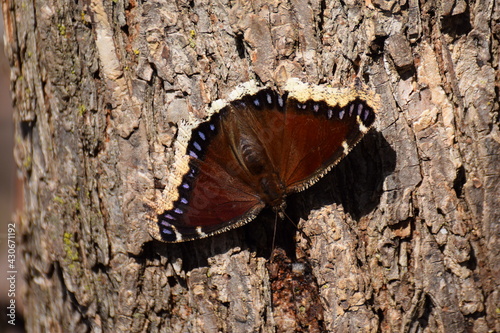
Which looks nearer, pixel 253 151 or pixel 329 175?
pixel 329 175

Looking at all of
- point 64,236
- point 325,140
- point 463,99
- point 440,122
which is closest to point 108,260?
point 64,236

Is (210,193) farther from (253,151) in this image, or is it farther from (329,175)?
(329,175)

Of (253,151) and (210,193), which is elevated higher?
(253,151)

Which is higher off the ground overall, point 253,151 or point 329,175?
point 253,151

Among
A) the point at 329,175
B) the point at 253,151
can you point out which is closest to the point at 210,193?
the point at 253,151

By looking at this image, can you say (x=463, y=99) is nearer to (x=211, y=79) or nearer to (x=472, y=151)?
(x=472, y=151)
